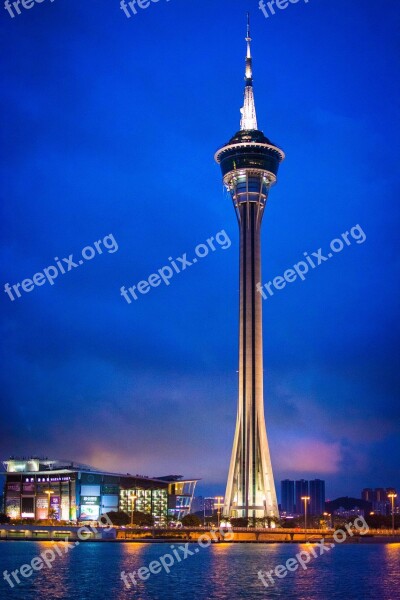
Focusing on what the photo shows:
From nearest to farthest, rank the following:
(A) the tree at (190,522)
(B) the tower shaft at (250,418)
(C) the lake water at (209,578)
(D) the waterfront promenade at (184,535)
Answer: (C) the lake water at (209,578), (D) the waterfront promenade at (184,535), (B) the tower shaft at (250,418), (A) the tree at (190,522)

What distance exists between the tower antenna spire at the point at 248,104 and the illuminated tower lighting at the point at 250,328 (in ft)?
15.8

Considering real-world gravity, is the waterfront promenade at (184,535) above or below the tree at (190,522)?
below

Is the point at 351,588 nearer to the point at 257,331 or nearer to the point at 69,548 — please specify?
the point at 69,548

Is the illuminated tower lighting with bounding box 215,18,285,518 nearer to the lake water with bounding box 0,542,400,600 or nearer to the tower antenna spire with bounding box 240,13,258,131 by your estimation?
the tower antenna spire with bounding box 240,13,258,131

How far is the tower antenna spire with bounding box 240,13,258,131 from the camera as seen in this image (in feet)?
616

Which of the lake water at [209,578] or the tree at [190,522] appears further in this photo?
the tree at [190,522]

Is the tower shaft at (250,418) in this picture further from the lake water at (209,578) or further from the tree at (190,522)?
the lake water at (209,578)

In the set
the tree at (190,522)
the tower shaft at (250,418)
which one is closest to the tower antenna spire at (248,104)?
the tower shaft at (250,418)

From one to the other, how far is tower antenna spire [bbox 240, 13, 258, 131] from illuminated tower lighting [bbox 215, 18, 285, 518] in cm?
483

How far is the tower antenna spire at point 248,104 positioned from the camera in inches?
7397

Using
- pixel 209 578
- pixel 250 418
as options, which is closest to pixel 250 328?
pixel 250 418

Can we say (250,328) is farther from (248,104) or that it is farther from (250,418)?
(248,104)

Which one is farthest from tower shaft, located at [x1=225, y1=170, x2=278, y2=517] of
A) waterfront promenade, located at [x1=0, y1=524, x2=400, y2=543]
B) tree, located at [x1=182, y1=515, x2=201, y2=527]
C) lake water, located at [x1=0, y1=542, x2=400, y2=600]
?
lake water, located at [x1=0, y1=542, x2=400, y2=600]

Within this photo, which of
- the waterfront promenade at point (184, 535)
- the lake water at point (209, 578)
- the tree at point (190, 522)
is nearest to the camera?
the lake water at point (209, 578)
